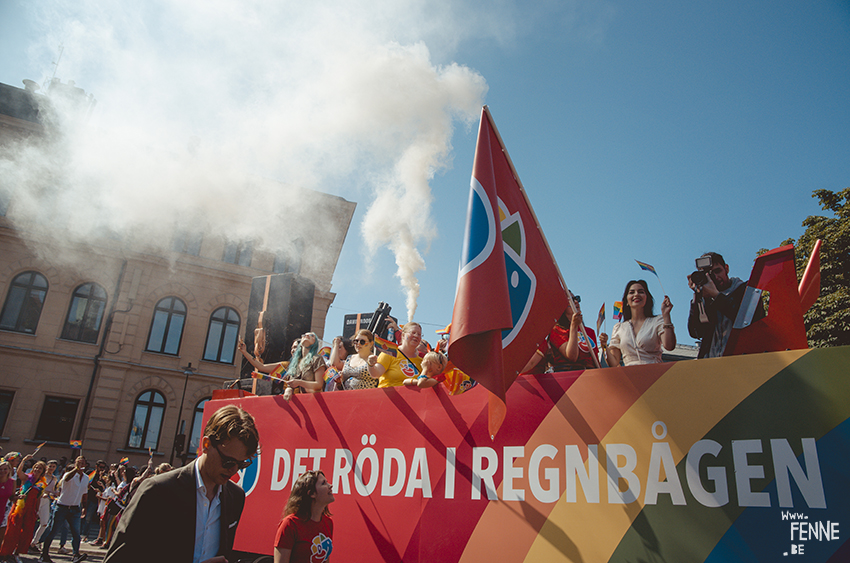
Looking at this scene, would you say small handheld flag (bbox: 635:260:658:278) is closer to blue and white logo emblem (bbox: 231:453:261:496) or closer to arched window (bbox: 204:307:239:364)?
blue and white logo emblem (bbox: 231:453:261:496)

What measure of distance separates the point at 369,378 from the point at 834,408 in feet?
12.5

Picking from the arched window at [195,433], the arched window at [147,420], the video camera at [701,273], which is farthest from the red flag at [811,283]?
the arched window at [147,420]

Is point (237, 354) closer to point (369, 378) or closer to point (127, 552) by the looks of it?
point (369, 378)

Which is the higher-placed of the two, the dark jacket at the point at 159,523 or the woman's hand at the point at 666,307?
the woman's hand at the point at 666,307

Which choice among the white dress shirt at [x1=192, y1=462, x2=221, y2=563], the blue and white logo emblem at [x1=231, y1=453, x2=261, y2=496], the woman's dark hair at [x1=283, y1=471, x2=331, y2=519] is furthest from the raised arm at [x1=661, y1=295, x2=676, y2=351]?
the blue and white logo emblem at [x1=231, y1=453, x2=261, y2=496]

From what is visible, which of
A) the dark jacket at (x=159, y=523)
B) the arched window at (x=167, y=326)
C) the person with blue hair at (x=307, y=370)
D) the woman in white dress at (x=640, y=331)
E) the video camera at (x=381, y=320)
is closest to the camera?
the dark jacket at (x=159, y=523)

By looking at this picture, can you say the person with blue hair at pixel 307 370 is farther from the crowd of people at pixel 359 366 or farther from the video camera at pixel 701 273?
the video camera at pixel 701 273

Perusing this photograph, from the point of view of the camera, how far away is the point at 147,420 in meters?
21.1

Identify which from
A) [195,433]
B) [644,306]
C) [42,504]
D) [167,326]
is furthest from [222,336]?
[644,306]

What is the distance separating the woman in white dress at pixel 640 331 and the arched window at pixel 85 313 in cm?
2351

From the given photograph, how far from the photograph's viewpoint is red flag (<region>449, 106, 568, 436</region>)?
10.5 feet

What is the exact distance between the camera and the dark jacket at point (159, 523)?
1990 mm

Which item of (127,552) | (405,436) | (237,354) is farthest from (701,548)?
(237,354)

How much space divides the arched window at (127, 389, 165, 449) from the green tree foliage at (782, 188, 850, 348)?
922 inches
